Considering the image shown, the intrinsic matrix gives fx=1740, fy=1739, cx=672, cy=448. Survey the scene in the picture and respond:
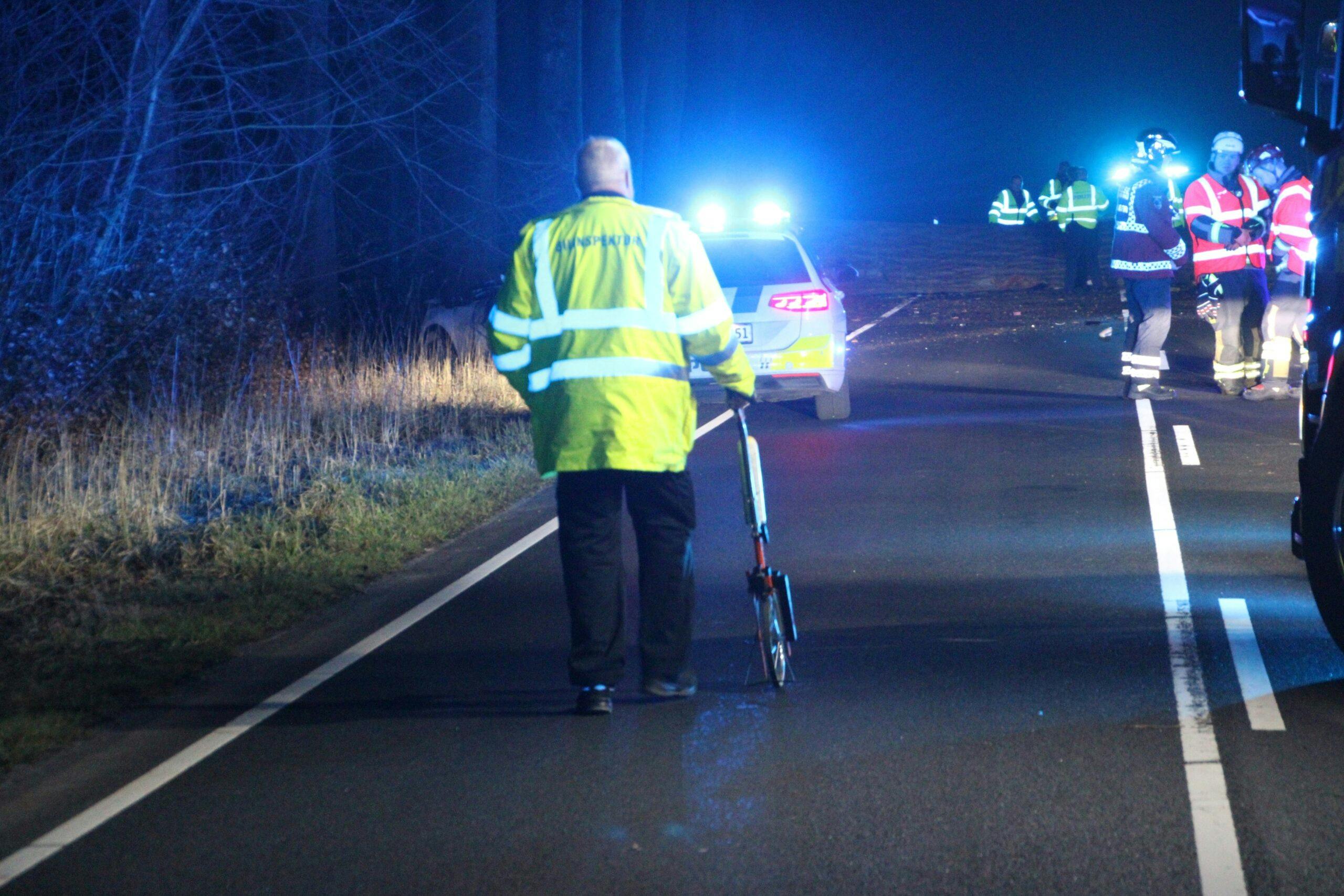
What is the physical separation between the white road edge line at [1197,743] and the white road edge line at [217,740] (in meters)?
3.13

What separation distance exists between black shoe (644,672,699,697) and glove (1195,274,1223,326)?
11416 millimetres

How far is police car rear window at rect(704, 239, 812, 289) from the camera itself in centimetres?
1503

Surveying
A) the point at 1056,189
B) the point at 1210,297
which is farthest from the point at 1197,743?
the point at 1056,189

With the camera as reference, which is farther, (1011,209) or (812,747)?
(1011,209)

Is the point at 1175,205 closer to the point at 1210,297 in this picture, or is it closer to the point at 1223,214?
the point at 1223,214

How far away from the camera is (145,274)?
14.5m

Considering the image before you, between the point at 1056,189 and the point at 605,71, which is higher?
the point at 605,71

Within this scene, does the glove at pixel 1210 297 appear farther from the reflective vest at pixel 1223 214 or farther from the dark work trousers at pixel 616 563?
the dark work trousers at pixel 616 563

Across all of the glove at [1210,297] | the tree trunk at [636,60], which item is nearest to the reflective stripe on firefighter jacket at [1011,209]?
the tree trunk at [636,60]

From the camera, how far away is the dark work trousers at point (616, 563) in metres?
6.07

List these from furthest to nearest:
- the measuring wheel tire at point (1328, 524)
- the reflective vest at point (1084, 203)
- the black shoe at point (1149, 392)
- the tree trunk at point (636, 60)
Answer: the tree trunk at point (636, 60), the reflective vest at point (1084, 203), the black shoe at point (1149, 392), the measuring wheel tire at point (1328, 524)

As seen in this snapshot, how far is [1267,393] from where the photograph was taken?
1609 cm

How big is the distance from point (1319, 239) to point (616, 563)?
2.99 metres

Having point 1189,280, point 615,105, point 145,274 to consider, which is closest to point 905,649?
point 145,274
